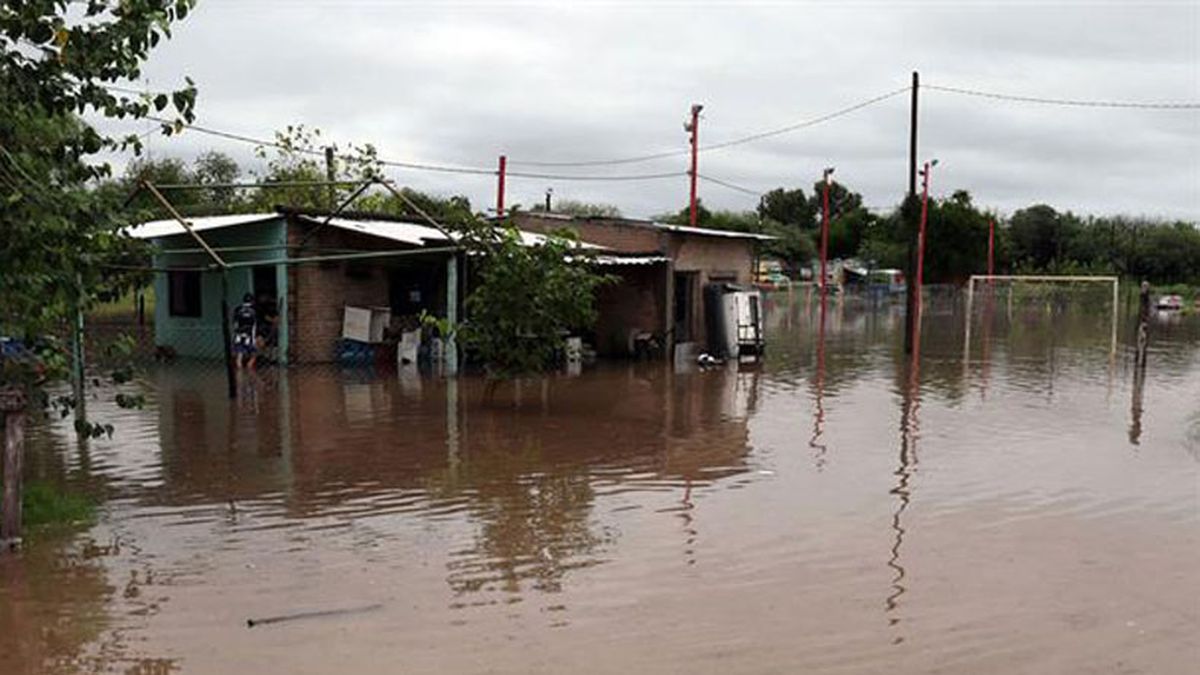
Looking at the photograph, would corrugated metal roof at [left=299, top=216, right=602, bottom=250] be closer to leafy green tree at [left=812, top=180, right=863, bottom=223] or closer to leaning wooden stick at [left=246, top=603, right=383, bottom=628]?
leaning wooden stick at [left=246, top=603, right=383, bottom=628]

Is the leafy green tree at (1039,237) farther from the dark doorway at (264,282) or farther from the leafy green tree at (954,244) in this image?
the dark doorway at (264,282)

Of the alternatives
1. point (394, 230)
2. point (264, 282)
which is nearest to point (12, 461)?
point (394, 230)

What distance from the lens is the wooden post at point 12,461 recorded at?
6.89 meters

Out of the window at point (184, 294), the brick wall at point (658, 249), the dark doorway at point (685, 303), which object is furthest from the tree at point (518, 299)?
the dark doorway at point (685, 303)

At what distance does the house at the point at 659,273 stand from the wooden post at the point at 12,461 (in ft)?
55.0

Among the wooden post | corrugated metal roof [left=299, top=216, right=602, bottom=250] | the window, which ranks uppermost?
corrugated metal roof [left=299, top=216, right=602, bottom=250]

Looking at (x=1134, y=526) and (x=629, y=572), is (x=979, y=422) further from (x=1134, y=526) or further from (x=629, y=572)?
(x=629, y=572)

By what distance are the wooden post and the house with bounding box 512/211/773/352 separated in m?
16.8

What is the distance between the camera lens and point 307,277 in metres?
20.8

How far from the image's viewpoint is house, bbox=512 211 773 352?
79.5 ft

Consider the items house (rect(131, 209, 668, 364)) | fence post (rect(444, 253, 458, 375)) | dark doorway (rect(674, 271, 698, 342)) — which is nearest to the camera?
fence post (rect(444, 253, 458, 375))

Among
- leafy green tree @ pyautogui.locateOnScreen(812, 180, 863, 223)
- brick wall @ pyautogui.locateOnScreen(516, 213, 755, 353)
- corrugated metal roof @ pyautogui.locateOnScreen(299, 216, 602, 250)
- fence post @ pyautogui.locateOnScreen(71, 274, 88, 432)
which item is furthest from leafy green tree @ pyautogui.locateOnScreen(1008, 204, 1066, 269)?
fence post @ pyautogui.locateOnScreen(71, 274, 88, 432)

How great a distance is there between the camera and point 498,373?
15250mm

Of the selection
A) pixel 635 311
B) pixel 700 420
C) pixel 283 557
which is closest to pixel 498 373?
pixel 700 420
